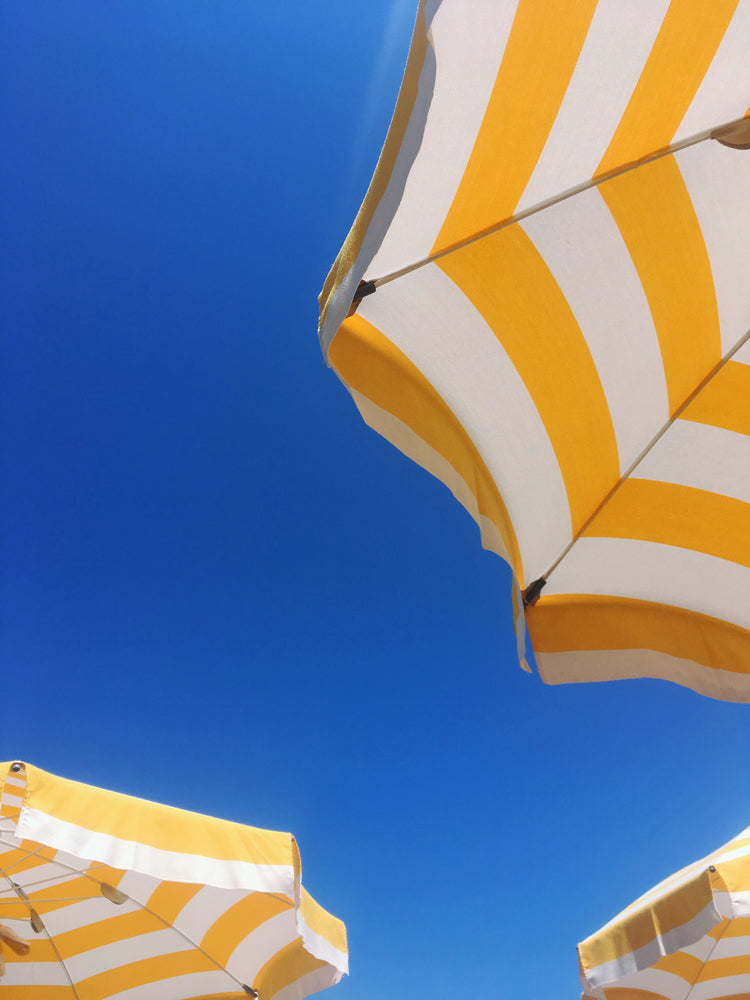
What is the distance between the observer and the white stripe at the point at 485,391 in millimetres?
1636

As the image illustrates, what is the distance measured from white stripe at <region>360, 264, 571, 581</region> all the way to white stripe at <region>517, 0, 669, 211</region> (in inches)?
13.2

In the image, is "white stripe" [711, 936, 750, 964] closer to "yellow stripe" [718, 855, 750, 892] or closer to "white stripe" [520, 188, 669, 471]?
"yellow stripe" [718, 855, 750, 892]

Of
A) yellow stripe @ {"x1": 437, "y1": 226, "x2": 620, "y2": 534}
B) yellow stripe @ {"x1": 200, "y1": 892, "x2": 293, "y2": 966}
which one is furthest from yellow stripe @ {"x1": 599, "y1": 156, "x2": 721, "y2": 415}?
yellow stripe @ {"x1": 200, "y1": 892, "x2": 293, "y2": 966}

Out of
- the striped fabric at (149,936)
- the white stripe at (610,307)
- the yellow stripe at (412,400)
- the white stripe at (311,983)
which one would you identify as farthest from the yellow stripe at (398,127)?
the white stripe at (311,983)

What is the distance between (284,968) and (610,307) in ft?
13.6

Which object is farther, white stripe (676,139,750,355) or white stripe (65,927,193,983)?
white stripe (65,927,193,983)

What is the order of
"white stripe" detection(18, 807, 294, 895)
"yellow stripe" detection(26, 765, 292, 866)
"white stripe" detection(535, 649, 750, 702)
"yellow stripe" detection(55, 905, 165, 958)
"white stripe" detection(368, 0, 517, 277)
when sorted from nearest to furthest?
1. "white stripe" detection(368, 0, 517, 277)
2. "white stripe" detection(535, 649, 750, 702)
3. "white stripe" detection(18, 807, 294, 895)
4. "yellow stripe" detection(26, 765, 292, 866)
5. "yellow stripe" detection(55, 905, 165, 958)

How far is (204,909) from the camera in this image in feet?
12.1

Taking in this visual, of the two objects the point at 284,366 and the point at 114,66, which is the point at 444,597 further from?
the point at 114,66

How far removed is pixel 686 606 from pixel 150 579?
21.9 feet

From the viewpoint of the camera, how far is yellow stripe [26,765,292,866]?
257cm

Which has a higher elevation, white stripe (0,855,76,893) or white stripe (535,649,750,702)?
white stripe (535,649,750,702)

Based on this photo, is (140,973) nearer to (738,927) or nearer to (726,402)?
(738,927)

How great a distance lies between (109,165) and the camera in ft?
19.5
